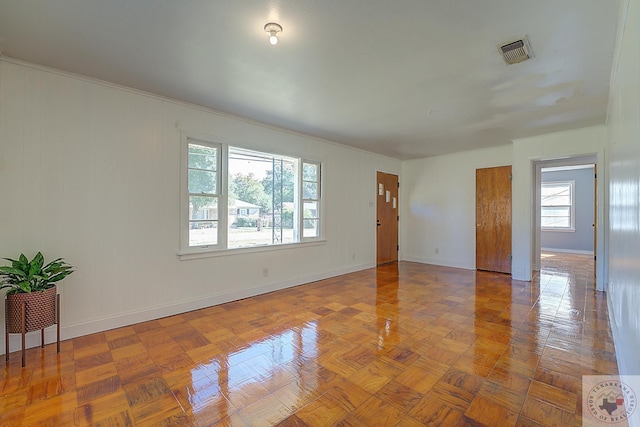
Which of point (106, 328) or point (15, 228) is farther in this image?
point (106, 328)

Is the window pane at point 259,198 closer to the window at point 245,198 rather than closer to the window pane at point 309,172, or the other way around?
the window at point 245,198

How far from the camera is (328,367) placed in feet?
Answer: 7.25

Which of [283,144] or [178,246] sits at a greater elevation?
[283,144]

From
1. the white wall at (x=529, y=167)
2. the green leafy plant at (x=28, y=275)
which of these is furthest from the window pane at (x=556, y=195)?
the green leafy plant at (x=28, y=275)

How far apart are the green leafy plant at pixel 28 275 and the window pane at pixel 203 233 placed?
1.24 m

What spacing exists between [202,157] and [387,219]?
433cm

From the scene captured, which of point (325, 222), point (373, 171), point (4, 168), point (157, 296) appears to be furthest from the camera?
point (373, 171)

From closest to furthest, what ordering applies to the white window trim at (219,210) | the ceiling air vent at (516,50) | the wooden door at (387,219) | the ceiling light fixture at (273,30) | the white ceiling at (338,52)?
the white ceiling at (338,52)
the ceiling light fixture at (273,30)
the ceiling air vent at (516,50)
the white window trim at (219,210)
the wooden door at (387,219)

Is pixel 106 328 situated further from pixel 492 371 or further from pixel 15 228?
pixel 492 371

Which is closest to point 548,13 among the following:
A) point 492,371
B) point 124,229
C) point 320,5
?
point 320,5

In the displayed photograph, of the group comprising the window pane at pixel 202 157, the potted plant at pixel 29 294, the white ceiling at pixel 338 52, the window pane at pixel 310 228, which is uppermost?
the white ceiling at pixel 338 52

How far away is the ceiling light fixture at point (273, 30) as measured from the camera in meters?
1.96

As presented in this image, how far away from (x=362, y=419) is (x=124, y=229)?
9.33 feet

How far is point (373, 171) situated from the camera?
6.18m
